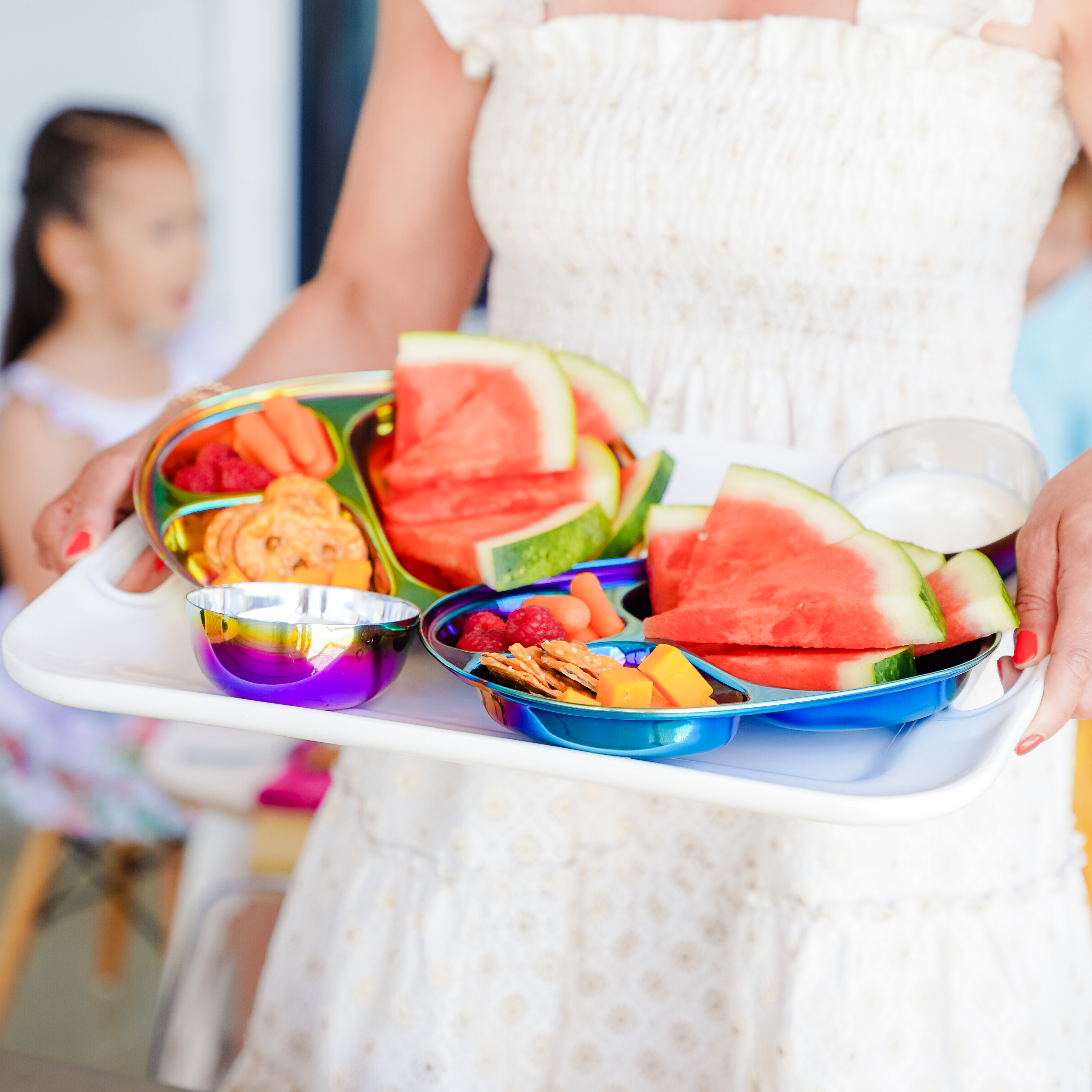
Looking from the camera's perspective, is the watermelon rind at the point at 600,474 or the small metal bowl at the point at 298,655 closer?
the small metal bowl at the point at 298,655

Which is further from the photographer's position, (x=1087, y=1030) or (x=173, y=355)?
(x=173, y=355)

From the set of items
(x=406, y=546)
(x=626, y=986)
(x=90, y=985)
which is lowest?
(x=90, y=985)

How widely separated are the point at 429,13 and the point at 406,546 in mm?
671

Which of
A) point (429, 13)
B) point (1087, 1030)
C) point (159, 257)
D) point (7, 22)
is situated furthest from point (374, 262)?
point (7, 22)

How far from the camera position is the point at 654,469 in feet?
3.40

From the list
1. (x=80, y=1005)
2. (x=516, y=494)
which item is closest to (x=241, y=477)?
(x=516, y=494)

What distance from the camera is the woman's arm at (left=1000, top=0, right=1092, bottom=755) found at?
0.72 meters

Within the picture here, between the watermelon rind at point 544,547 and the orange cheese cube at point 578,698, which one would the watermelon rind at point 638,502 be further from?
the orange cheese cube at point 578,698

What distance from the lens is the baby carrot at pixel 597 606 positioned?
85 cm

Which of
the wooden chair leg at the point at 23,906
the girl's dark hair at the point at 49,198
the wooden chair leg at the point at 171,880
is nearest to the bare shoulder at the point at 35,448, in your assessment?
the girl's dark hair at the point at 49,198

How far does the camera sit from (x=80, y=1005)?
298 centimetres

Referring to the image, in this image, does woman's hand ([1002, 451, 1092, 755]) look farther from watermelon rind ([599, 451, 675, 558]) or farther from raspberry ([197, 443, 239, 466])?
raspberry ([197, 443, 239, 466])

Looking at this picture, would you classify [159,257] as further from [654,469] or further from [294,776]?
[654,469]

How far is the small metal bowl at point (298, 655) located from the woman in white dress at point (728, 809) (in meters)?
0.28
